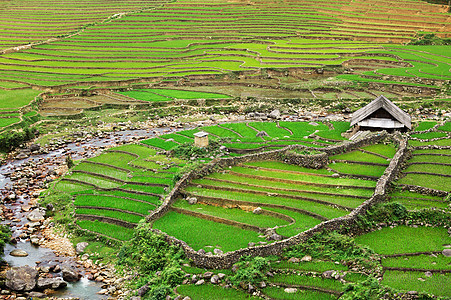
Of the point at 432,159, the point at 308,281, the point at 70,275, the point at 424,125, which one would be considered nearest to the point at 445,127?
the point at 424,125

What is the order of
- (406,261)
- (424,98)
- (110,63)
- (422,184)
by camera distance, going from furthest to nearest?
(110,63) → (424,98) → (422,184) → (406,261)

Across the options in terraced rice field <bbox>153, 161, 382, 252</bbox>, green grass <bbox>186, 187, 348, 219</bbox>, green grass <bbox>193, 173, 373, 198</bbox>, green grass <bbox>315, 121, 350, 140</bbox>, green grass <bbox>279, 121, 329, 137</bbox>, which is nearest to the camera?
terraced rice field <bbox>153, 161, 382, 252</bbox>

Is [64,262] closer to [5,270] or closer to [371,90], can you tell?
[5,270]

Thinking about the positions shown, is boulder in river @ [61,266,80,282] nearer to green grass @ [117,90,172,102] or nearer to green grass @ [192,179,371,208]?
green grass @ [192,179,371,208]

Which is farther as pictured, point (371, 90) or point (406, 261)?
A: point (371, 90)

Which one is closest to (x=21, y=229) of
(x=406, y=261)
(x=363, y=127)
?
(x=406, y=261)

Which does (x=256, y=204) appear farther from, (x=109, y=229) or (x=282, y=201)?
(x=109, y=229)

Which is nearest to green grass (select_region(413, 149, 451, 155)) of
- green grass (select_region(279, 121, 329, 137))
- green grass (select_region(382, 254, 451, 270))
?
green grass (select_region(279, 121, 329, 137))
